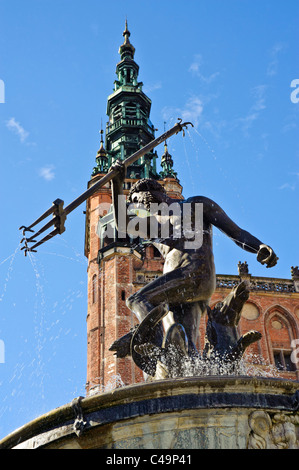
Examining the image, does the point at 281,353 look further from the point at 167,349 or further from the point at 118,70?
the point at 167,349

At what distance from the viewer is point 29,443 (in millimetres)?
6258

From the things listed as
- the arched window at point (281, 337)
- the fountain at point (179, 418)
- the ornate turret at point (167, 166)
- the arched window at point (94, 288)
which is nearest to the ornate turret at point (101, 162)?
the ornate turret at point (167, 166)

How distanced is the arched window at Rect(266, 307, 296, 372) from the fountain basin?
3510cm

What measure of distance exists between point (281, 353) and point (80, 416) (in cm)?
3703

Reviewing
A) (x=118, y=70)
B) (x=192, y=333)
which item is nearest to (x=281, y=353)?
(x=118, y=70)

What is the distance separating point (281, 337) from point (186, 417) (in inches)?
1482

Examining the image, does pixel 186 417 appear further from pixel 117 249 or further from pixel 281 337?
pixel 281 337

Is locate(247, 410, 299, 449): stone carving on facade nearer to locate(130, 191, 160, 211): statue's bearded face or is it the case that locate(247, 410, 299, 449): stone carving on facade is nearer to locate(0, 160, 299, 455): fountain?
locate(0, 160, 299, 455): fountain

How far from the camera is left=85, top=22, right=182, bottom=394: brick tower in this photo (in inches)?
1549

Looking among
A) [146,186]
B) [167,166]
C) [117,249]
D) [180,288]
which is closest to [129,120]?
[167,166]

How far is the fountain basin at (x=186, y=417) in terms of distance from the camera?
592 centimetres

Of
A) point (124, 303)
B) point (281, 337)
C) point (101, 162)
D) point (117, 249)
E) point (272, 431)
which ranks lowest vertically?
point (272, 431)

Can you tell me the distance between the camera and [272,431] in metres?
5.99
